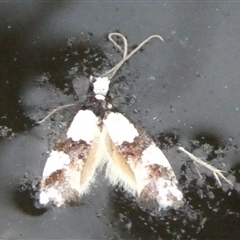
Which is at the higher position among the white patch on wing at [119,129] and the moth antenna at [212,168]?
the white patch on wing at [119,129]

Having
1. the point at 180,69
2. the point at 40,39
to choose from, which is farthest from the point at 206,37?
the point at 40,39

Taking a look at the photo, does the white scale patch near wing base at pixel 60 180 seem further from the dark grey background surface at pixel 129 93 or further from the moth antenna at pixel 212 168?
the moth antenna at pixel 212 168

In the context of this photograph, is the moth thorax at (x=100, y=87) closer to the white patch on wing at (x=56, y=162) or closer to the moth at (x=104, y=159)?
the moth at (x=104, y=159)

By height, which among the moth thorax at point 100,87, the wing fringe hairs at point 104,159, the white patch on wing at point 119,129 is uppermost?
the moth thorax at point 100,87

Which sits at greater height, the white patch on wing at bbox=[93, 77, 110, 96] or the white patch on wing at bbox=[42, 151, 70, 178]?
the white patch on wing at bbox=[93, 77, 110, 96]

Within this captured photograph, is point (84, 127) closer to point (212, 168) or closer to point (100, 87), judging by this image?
point (100, 87)

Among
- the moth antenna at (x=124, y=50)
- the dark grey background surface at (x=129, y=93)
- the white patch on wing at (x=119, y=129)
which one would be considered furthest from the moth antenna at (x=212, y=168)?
the moth antenna at (x=124, y=50)

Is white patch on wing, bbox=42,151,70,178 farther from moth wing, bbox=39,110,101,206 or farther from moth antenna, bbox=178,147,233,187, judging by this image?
moth antenna, bbox=178,147,233,187

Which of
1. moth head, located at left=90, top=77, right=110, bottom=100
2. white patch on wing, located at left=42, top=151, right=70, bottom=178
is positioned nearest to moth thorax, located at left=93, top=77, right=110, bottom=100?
moth head, located at left=90, top=77, right=110, bottom=100

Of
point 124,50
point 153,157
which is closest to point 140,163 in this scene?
point 153,157
